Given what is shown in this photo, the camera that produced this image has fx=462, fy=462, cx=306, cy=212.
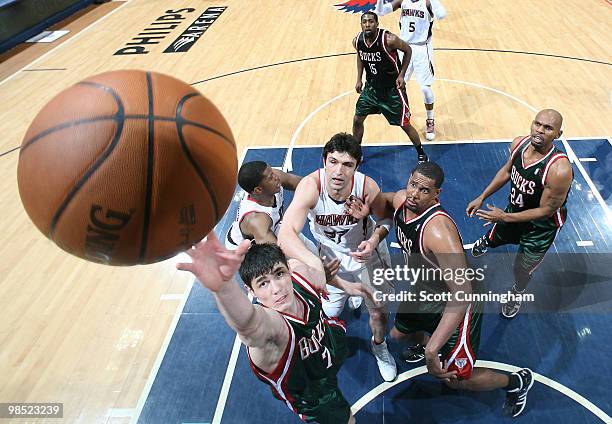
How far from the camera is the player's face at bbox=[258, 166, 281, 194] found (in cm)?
361

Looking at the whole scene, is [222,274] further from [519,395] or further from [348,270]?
[519,395]

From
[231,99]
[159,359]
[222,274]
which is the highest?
[222,274]

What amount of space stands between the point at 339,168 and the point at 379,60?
109 inches

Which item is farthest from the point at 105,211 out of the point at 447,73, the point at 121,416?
the point at 447,73

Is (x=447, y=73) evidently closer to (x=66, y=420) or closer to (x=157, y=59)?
(x=157, y=59)

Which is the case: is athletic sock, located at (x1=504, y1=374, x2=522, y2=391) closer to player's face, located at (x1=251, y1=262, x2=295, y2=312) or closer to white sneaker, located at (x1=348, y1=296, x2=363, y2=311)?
white sneaker, located at (x1=348, y1=296, x2=363, y2=311)

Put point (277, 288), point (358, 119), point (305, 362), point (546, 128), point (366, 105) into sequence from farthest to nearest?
point (358, 119), point (366, 105), point (546, 128), point (305, 362), point (277, 288)

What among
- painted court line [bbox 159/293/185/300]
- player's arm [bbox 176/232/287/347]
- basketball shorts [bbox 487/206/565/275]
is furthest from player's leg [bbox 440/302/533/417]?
painted court line [bbox 159/293/185/300]

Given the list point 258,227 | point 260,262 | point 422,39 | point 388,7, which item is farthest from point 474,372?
point 388,7

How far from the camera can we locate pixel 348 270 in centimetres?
390

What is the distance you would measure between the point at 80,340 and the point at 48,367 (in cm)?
33

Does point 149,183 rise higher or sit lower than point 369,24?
higher

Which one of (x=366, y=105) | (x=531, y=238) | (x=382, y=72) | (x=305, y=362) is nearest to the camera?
(x=305, y=362)

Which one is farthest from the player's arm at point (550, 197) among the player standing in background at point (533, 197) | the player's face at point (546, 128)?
the player's face at point (546, 128)
